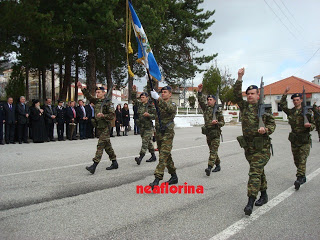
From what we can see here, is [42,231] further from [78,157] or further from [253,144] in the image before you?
[78,157]

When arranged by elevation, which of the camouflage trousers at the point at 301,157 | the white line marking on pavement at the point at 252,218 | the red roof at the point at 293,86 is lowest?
the white line marking on pavement at the point at 252,218

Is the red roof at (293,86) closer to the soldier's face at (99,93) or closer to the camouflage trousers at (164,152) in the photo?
the soldier's face at (99,93)

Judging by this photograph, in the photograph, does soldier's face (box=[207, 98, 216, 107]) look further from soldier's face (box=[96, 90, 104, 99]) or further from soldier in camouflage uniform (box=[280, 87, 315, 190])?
soldier's face (box=[96, 90, 104, 99])

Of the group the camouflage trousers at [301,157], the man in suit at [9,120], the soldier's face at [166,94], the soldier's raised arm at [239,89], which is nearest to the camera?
the soldier's raised arm at [239,89]

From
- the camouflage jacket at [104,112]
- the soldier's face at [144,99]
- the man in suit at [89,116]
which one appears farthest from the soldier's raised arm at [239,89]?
the man in suit at [89,116]

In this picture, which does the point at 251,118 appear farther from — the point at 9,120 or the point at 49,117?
the point at 49,117

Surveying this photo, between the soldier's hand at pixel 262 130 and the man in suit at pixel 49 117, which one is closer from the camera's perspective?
the soldier's hand at pixel 262 130

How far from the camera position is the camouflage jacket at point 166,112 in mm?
5387

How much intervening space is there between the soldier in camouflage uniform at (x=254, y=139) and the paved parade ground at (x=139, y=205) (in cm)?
40

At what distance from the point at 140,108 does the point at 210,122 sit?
2.45m

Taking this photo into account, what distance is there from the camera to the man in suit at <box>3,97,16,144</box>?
11.0m

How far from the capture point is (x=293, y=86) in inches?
2303

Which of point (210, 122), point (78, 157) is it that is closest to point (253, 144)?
point (210, 122)

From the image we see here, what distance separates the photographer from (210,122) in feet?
22.3
